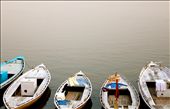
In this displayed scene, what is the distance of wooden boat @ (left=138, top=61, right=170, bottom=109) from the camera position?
22781 mm

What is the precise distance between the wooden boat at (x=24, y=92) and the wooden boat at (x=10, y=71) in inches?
37.8

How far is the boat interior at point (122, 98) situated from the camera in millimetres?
23362

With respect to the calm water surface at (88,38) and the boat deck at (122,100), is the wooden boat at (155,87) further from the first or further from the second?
the calm water surface at (88,38)

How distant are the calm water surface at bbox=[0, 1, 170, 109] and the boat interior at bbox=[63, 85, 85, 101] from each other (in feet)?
4.39

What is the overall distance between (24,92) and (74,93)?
4478mm

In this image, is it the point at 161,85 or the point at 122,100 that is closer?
the point at 161,85

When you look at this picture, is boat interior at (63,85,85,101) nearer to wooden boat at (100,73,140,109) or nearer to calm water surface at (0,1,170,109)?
calm water surface at (0,1,170,109)

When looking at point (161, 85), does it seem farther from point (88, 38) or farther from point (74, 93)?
point (88, 38)

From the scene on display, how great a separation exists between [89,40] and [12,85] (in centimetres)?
2175

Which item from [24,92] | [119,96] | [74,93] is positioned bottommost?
[119,96]

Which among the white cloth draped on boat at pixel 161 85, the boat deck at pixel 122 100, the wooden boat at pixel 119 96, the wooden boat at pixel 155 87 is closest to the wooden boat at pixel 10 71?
the wooden boat at pixel 119 96

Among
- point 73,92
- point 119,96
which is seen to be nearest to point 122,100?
point 119,96

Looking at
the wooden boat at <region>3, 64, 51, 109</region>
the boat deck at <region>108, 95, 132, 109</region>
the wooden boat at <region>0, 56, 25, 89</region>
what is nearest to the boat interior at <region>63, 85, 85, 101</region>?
the wooden boat at <region>3, 64, 51, 109</region>

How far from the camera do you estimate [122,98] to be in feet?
81.2
